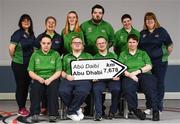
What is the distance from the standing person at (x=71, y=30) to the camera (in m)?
5.30

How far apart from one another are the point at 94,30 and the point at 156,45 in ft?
2.97

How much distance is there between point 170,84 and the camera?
24.4ft

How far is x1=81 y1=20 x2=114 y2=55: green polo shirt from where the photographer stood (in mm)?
5395

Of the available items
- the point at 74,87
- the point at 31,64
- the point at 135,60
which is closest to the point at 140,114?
the point at 135,60

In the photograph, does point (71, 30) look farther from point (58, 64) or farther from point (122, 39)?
point (122, 39)

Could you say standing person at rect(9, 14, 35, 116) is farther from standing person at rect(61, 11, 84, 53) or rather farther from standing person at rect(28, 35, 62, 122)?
standing person at rect(61, 11, 84, 53)

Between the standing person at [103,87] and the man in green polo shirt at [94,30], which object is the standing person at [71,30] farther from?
the standing person at [103,87]

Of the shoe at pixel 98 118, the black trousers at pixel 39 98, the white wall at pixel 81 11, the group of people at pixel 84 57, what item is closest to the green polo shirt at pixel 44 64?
the group of people at pixel 84 57

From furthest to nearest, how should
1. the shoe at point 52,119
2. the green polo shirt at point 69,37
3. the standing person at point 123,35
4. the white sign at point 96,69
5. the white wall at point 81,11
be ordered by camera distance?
the white wall at point 81,11 < the standing person at point 123,35 < the green polo shirt at point 69,37 < the white sign at point 96,69 < the shoe at point 52,119

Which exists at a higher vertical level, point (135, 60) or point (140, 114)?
point (135, 60)

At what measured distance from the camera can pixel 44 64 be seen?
515cm

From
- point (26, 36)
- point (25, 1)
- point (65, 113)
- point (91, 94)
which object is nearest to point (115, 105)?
point (91, 94)

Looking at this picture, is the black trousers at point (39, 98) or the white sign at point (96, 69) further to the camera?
the white sign at point (96, 69)

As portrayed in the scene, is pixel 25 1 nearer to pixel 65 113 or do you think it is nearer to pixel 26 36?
pixel 26 36
